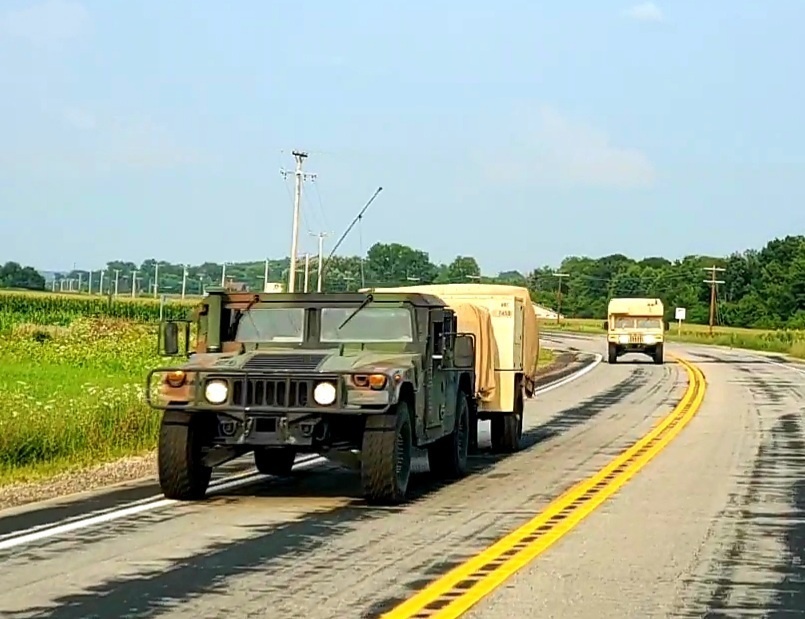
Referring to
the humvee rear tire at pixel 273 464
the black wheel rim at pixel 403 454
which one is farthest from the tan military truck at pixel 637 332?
the black wheel rim at pixel 403 454

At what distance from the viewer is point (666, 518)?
13289 millimetres

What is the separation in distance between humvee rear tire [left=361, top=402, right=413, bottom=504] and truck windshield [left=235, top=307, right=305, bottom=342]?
6.45 ft

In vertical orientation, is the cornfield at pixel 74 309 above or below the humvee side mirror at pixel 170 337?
below

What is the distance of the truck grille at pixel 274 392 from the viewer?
44.0 ft

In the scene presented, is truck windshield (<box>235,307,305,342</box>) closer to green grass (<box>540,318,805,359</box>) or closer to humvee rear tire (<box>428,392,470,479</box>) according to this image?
humvee rear tire (<box>428,392,470,479</box>)

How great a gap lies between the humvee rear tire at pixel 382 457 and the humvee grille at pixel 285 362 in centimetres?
78

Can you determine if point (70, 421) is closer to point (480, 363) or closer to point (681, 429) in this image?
point (480, 363)

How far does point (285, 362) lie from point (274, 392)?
44cm

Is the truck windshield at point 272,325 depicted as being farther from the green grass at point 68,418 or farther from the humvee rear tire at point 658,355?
the humvee rear tire at point 658,355

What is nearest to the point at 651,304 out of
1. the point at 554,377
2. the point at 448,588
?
the point at 554,377

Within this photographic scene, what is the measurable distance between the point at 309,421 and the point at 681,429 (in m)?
13.1

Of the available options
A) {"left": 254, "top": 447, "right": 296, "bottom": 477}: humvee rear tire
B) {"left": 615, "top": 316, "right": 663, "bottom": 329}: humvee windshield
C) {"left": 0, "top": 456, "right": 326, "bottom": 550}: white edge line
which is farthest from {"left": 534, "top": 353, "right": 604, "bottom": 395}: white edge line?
{"left": 0, "top": 456, "right": 326, "bottom": 550}: white edge line

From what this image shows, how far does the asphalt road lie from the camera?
8.92 meters

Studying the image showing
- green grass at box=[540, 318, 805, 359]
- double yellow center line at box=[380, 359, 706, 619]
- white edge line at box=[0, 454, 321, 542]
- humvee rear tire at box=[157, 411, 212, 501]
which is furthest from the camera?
green grass at box=[540, 318, 805, 359]
